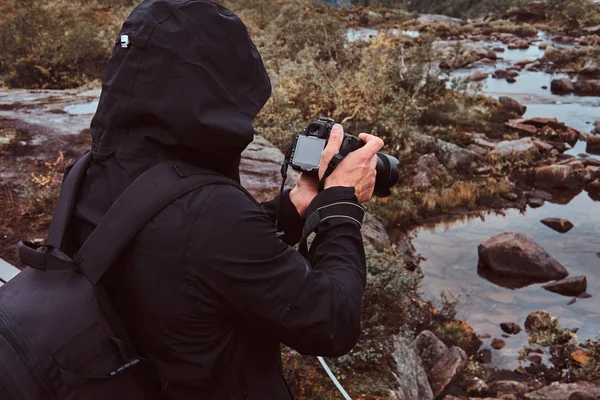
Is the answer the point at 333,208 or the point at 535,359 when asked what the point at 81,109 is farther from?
the point at 333,208

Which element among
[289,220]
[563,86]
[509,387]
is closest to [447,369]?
[509,387]

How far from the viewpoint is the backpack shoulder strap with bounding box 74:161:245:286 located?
1.10 meters

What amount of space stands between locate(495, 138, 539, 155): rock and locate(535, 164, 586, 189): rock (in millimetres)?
766

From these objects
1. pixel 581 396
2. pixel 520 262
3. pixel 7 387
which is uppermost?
pixel 7 387

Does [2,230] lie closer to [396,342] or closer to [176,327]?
[396,342]

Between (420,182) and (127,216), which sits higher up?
(127,216)

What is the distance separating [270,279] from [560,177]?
396 inches

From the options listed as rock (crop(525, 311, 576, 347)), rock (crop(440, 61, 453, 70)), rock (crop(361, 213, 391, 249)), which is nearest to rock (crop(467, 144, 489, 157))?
rock (crop(361, 213, 391, 249))

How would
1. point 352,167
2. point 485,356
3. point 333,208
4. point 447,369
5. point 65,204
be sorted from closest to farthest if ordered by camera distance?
point 65,204 < point 333,208 < point 352,167 < point 447,369 < point 485,356

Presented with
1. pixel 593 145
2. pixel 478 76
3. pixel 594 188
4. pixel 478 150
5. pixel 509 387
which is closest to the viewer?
pixel 509 387

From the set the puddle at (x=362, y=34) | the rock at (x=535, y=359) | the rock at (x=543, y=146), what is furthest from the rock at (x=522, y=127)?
the rock at (x=535, y=359)

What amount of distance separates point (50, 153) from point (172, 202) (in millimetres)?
6012

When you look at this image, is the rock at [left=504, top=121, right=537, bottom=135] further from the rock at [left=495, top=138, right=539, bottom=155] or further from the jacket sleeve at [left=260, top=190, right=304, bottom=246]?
the jacket sleeve at [left=260, top=190, right=304, bottom=246]

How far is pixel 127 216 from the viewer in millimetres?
1102
